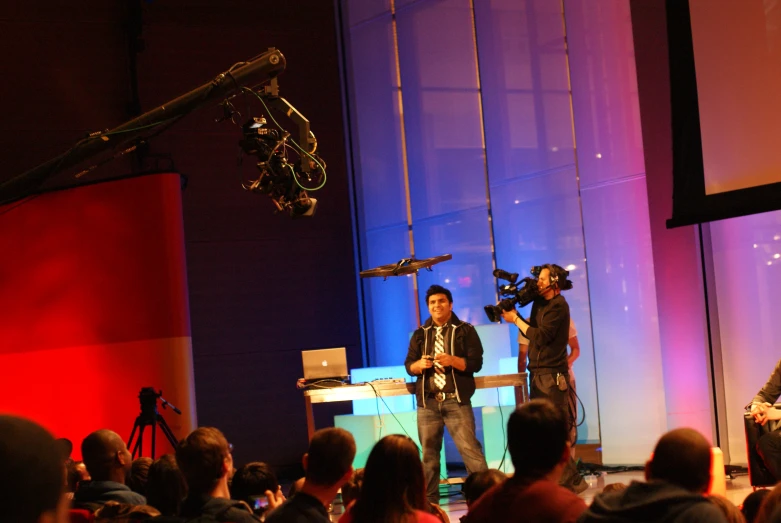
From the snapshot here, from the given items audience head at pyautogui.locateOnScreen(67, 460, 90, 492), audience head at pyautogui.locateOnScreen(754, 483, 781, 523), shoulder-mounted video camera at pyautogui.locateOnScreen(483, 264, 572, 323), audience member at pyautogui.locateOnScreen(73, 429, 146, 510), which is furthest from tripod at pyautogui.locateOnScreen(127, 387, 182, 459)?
audience head at pyautogui.locateOnScreen(754, 483, 781, 523)

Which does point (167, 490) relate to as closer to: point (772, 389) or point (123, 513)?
point (123, 513)

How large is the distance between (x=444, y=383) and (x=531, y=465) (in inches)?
157

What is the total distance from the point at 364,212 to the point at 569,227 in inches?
110

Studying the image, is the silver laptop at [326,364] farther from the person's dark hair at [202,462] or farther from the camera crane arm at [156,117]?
the person's dark hair at [202,462]

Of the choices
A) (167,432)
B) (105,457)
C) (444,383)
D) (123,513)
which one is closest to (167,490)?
(123,513)

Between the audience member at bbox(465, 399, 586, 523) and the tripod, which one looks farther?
the tripod

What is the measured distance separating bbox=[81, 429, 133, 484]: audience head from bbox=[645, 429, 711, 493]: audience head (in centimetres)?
212

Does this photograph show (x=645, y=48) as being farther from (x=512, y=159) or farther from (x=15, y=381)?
(x=15, y=381)

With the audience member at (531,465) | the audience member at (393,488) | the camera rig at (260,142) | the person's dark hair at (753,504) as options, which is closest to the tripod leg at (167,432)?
the camera rig at (260,142)

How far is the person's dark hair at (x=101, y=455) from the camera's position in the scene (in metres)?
3.37

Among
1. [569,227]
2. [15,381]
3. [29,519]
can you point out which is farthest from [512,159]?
[29,519]

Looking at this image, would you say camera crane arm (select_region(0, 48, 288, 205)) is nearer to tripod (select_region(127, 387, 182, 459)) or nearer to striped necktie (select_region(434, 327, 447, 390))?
tripod (select_region(127, 387, 182, 459))

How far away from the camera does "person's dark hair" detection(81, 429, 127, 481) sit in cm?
337

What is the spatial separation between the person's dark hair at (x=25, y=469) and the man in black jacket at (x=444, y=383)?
206 inches
